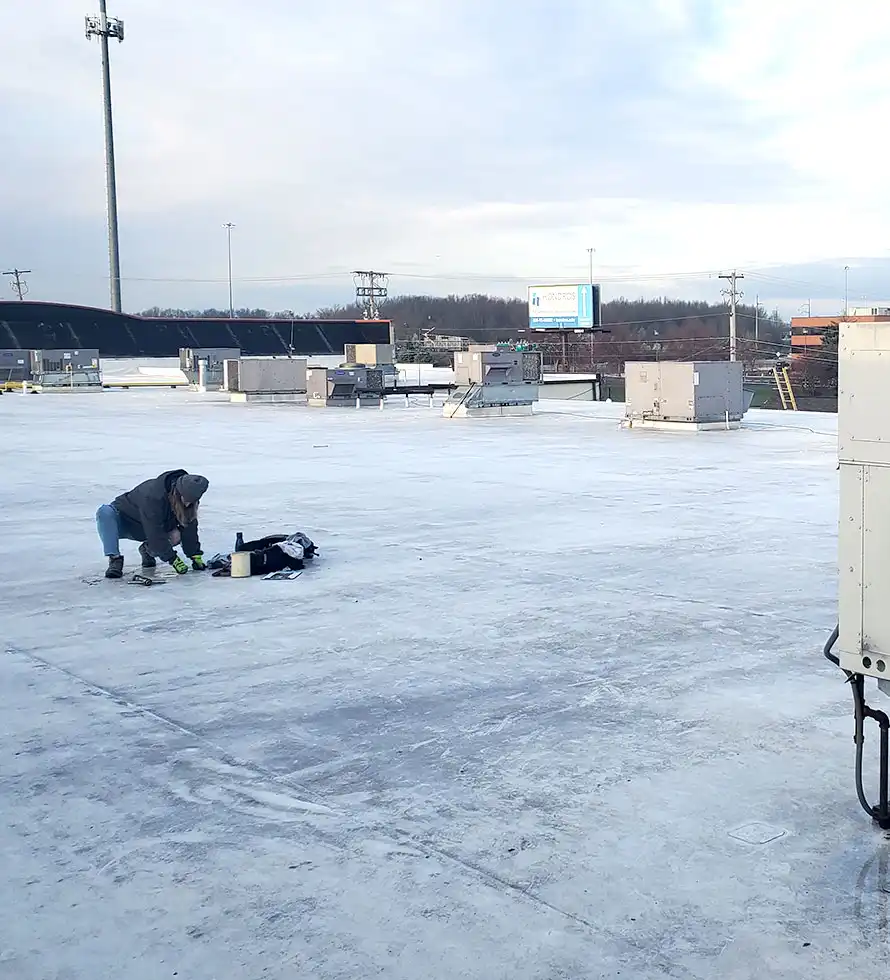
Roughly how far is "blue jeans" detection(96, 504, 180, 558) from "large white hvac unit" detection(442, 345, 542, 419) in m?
24.4

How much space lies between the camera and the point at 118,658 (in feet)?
27.0

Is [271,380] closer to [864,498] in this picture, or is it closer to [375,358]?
[375,358]

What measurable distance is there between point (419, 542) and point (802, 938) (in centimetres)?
886

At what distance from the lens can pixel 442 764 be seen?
240 inches

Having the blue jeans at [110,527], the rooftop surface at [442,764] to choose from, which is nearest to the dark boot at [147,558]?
the blue jeans at [110,527]

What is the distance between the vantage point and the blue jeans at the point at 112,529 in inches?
427

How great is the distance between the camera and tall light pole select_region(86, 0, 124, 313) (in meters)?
71.2

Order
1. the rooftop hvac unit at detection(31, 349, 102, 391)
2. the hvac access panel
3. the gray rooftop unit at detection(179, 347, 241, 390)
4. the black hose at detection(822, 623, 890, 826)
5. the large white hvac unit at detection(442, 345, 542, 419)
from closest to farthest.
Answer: the hvac access panel, the black hose at detection(822, 623, 890, 826), the large white hvac unit at detection(442, 345, 542, 419), the rooftop hvac unit at detection(31, 349, 102, 391), the gray rooftop unit at detection(179, 347, 241, 390)

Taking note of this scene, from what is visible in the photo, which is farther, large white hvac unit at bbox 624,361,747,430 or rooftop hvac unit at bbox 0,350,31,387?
rooftop hvac unit at bbox 0,350,31,387

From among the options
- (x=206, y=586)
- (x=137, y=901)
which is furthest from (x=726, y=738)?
(x=206, y=586)

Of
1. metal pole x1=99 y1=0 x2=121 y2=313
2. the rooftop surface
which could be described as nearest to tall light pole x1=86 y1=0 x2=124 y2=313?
metal pole x1=99 y1=0 x2=121 y2=313

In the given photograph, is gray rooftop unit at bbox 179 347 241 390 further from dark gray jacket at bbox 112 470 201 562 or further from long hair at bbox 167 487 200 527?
long hair at bbox 167 487 200 527

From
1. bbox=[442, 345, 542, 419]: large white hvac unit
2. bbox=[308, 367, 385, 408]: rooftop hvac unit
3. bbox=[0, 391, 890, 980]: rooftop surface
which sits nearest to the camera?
bbox=[0, 391, 890, 980]: rooftop surface

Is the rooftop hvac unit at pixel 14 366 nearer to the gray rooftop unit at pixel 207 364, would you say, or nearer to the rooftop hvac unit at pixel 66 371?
the rooftop hvac unit at pixel 66 371
